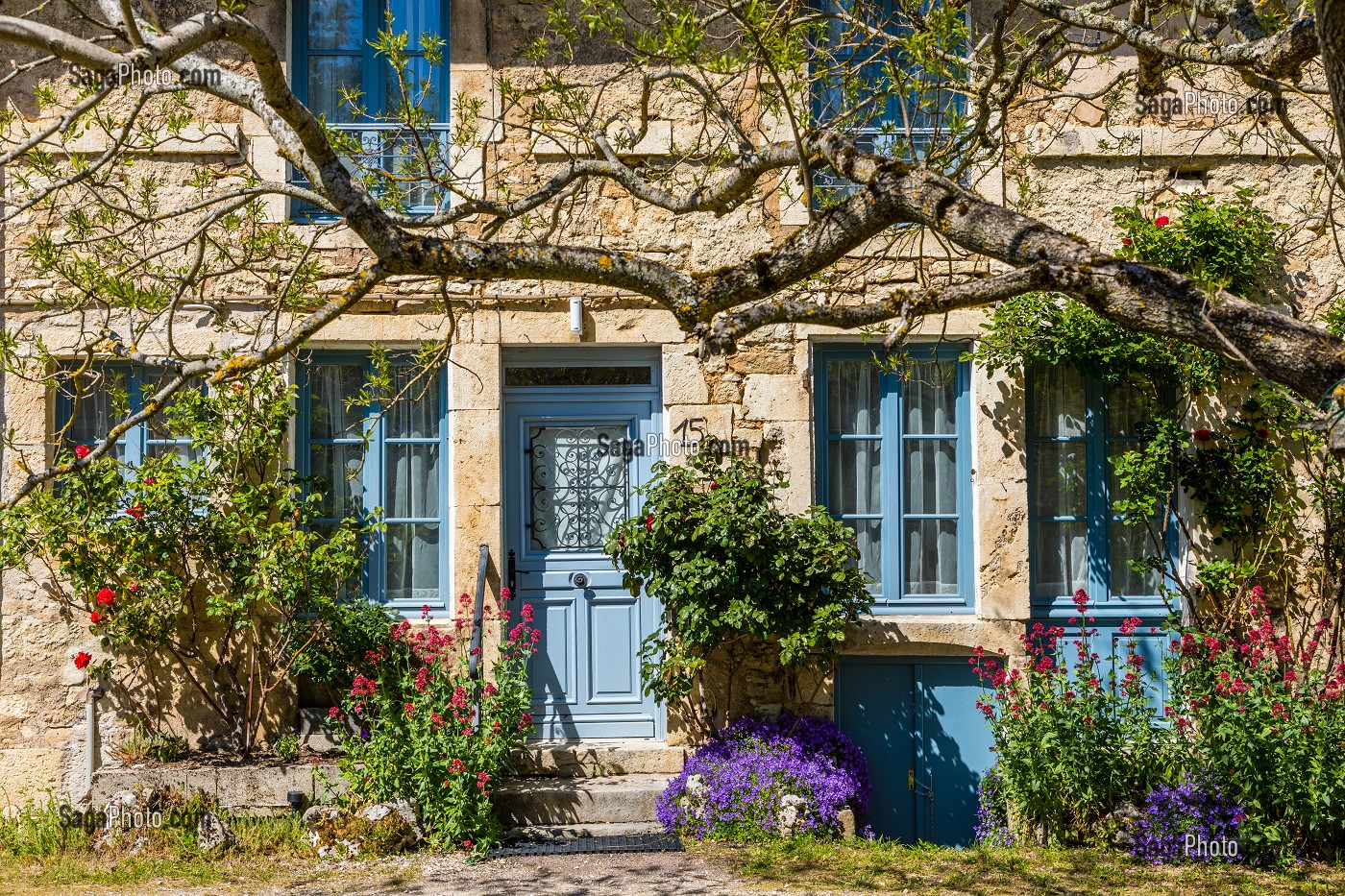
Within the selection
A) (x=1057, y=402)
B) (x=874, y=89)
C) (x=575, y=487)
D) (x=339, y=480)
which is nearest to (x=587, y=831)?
(x=575, y=487)

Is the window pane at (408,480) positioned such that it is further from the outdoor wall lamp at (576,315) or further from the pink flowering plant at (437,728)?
the outdoor wall lamp at (576,315)

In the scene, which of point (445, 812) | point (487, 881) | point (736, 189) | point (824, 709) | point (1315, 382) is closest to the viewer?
point (1315, 382)

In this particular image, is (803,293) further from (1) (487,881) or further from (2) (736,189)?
(1) (487,881)

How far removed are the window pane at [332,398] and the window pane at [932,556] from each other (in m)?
3.37

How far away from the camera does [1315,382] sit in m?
3.12

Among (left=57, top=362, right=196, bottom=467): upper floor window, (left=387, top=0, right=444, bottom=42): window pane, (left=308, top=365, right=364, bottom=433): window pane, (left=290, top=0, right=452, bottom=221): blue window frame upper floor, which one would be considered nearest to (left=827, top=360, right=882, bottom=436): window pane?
(left=290, top=0, right=452, bottom=221): blue window frame upper floor

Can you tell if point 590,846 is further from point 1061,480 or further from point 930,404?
point 1061,480

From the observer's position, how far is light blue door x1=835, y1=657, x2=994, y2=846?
21.9 feet

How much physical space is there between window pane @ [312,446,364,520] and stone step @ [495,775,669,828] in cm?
189

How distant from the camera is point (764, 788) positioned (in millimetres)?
5879

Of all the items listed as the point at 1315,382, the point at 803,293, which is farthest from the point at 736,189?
the point at 1315,382

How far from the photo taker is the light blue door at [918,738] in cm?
666

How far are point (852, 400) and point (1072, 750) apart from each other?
236cm

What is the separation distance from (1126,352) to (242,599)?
502 cm
